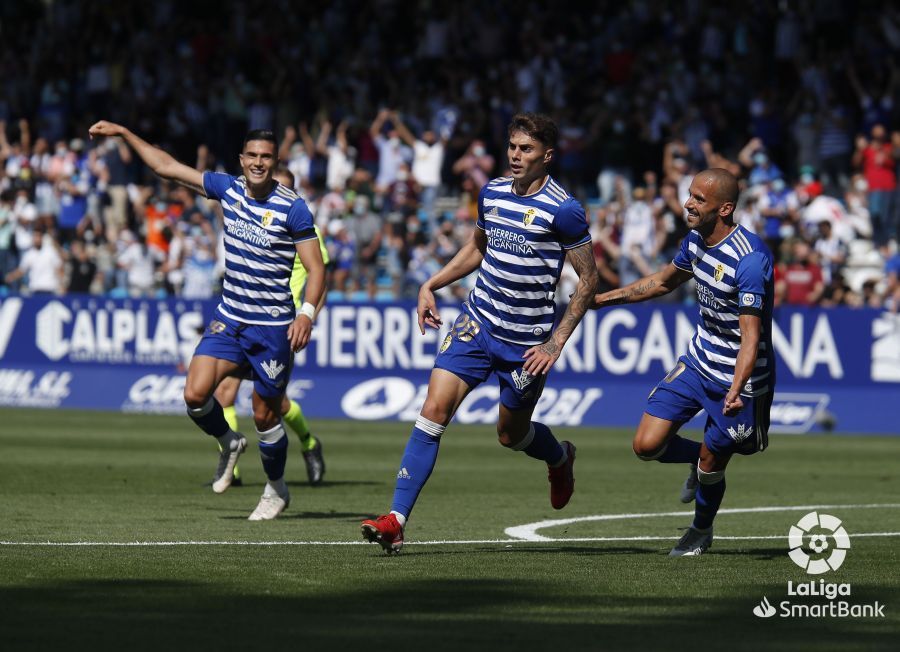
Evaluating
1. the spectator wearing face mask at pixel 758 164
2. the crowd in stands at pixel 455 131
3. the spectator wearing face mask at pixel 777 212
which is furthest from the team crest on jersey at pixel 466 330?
the spectator wearing face mask at pixel 758 164

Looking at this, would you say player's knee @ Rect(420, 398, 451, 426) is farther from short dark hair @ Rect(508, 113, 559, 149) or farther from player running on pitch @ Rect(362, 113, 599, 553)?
short dark hair @ Rect(508, 113, 559, 149)

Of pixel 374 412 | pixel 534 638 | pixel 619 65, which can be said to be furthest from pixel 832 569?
pixel 619 65

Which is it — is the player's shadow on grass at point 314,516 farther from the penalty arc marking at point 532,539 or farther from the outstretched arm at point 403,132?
the outstretched arm at point 403,132

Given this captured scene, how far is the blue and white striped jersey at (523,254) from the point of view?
10039 mm

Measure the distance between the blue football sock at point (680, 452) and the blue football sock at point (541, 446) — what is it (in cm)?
75

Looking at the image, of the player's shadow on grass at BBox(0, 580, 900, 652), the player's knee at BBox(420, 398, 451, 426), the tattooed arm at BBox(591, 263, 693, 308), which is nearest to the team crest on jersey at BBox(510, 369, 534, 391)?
the player's knee at BBox(420, 398, 451, 426)

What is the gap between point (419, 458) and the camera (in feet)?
32.7

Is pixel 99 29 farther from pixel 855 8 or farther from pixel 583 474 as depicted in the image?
pixel 583 474

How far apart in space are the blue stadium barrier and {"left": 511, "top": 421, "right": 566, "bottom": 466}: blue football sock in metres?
14.1

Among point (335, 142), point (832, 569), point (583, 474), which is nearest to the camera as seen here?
point (832, 569)

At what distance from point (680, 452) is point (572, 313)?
1.17 m

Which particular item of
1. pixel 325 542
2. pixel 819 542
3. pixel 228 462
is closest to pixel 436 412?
pixel 325 542

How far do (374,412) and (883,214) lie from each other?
346 inches

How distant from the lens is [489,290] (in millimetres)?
10203
